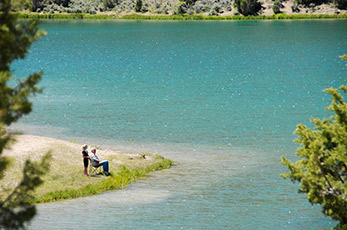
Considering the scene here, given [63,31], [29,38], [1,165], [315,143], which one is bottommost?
[63,31]

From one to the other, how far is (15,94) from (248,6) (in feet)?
593

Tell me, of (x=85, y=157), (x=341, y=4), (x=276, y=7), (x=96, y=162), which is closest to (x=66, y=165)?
(x=96, y=162)

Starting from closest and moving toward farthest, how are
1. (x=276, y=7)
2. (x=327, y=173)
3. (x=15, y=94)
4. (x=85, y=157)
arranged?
1. (x=15, y=94)
2. (x=327, y=173)
3. (x=85, y=157)
4. (x=276, y=7)

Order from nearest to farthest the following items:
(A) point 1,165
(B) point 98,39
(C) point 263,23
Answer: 1. (A) point 1,165
2. (B) point 98,39
3. (C) point 263,23

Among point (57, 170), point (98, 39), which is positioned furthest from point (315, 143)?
point (98, 39)

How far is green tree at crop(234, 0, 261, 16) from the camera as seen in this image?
189m

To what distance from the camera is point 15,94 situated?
13.9 m

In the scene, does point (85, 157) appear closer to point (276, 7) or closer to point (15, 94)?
point (15, 94)

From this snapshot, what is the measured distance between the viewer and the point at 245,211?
28234 mm

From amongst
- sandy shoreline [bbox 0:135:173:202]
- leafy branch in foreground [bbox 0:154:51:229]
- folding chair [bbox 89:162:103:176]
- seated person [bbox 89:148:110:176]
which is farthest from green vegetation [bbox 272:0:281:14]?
leafy branch in foreground [bbox 0:154:51:229]

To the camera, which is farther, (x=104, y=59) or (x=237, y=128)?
(x=104, y=59)

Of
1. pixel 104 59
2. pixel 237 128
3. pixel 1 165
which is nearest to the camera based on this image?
pixel 1 165

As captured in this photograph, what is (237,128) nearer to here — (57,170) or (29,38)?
(57,170)

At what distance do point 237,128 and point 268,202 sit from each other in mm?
17341
